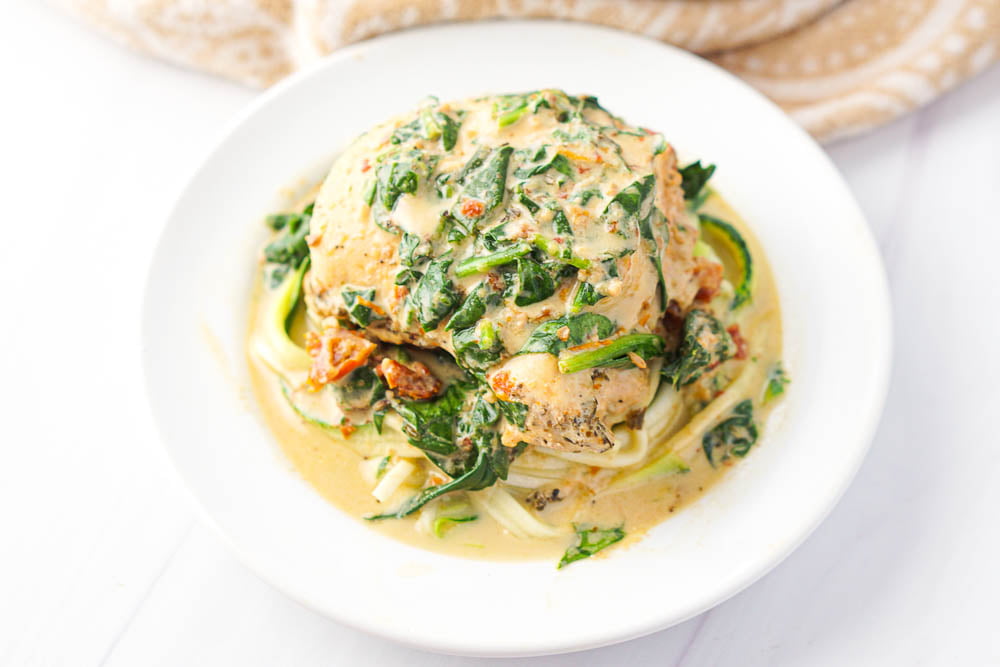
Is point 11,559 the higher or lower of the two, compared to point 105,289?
lower

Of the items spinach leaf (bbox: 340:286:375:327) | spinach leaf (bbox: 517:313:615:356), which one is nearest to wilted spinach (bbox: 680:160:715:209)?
spinach leaf (bbox: 517:313:615:356)

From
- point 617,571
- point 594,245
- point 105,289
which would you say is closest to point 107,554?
point 105,289

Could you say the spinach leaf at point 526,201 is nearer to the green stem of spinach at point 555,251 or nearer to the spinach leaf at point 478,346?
the green stem of spinach at point 555,251

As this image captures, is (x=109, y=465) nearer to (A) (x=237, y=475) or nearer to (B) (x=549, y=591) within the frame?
(A) (x=237, y=475)

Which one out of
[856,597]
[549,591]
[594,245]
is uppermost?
[594,245]

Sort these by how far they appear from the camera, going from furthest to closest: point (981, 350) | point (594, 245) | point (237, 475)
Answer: point (981, 350), point (237, 475), point (594, 245)

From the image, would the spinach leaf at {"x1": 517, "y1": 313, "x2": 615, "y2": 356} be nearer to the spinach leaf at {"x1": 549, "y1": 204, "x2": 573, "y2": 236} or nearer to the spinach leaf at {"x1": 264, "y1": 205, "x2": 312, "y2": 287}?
the spinach leaf at {"x1": 549, "y1": 204, "x2": 573, "y2": 236}

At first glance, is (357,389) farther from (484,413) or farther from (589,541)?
(589,541)
